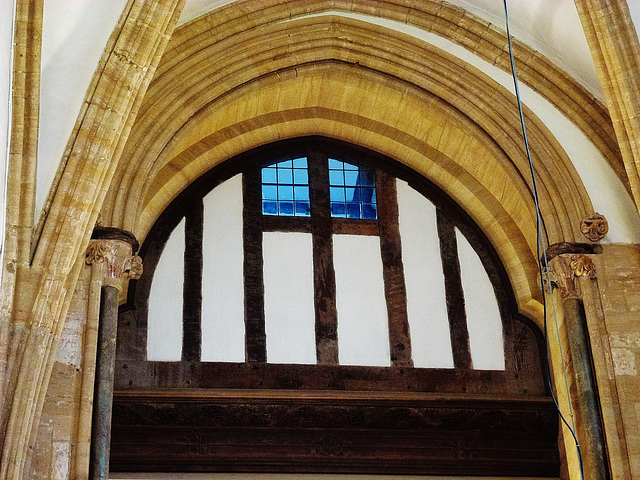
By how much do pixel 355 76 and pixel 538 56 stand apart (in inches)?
69.8

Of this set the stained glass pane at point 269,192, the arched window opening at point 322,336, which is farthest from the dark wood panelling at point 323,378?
the stained glass pane at point 269,192

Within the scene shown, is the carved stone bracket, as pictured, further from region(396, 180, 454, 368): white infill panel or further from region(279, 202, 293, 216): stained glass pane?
region(279, 202, 293, 216): stained glass pane

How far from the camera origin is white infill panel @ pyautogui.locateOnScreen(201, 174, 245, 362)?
9.58 m

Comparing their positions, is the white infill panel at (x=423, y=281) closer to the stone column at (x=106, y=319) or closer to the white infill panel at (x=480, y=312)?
the white infill panel at (x=480, y=312)

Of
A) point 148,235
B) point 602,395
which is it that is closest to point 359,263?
point 148,235

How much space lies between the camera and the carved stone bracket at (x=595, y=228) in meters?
8.95

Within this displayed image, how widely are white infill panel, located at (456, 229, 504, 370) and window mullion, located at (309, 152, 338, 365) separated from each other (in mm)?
1355

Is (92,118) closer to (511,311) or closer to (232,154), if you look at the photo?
(232,154)

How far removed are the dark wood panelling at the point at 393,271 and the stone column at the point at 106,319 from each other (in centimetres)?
264

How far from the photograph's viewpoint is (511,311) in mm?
10289

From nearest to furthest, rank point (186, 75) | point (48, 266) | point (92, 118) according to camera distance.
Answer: point (48, 266)
point (92, 118)
point (186, 75)

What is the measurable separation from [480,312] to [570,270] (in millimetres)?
1572

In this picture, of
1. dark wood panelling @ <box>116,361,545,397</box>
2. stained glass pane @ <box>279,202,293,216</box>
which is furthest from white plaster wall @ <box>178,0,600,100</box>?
dark wood panelling @ <box>116,361,545,397</box>

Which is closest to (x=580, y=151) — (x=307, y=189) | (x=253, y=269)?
(x=307, y=189)
